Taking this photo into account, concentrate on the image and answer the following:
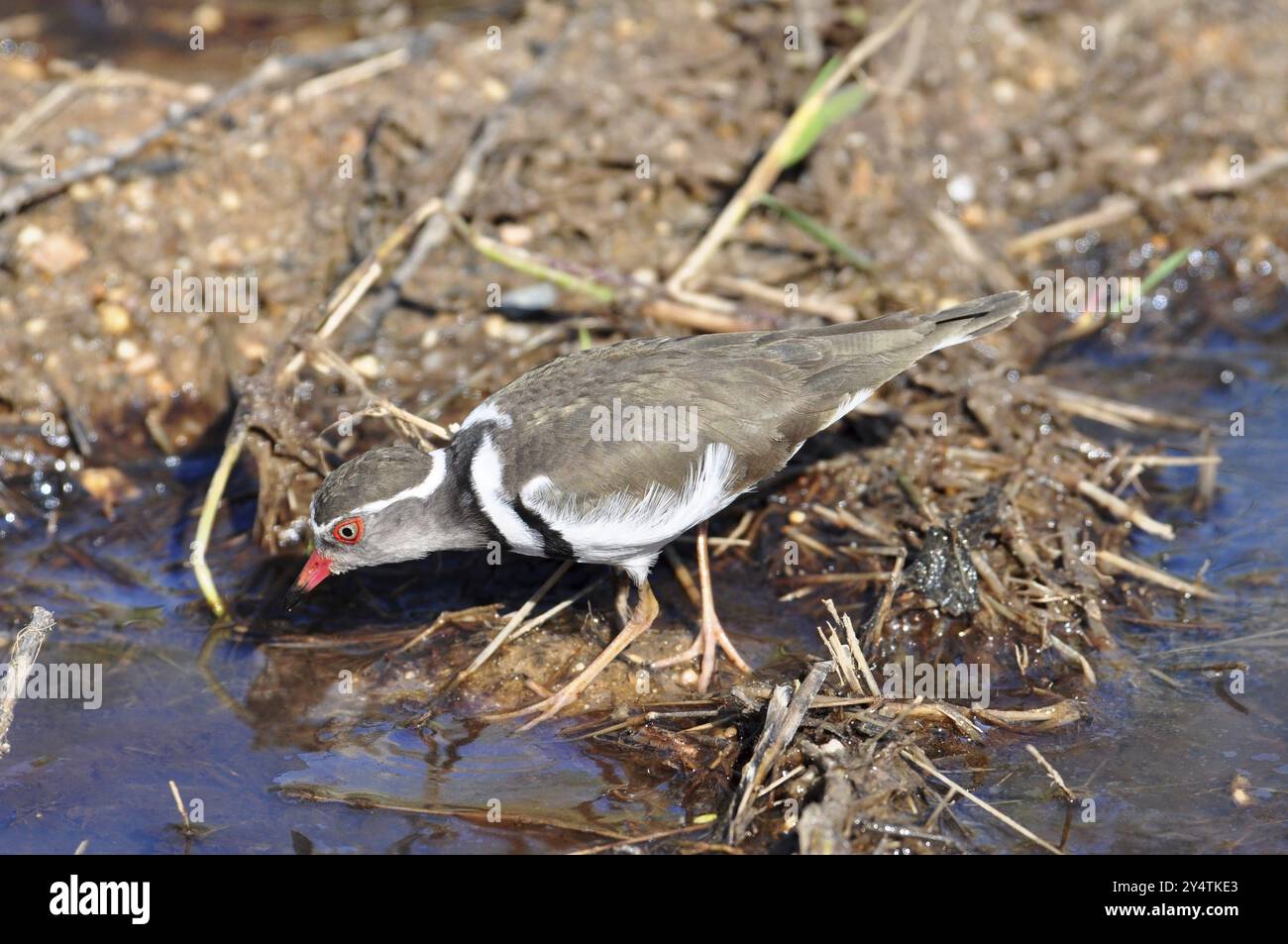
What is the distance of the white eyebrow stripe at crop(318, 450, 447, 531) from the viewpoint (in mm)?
6238

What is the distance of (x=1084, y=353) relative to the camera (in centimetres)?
903

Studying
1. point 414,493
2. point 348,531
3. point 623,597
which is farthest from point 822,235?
point 348,531

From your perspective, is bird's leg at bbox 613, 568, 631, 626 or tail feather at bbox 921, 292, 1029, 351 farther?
bird's leg at bbox 613, 568, 631, 626

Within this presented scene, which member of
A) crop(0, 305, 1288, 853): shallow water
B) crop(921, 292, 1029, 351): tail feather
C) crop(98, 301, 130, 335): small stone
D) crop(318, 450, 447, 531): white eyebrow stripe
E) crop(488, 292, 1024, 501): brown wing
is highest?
crop(98, 301, 130, 335): small stone

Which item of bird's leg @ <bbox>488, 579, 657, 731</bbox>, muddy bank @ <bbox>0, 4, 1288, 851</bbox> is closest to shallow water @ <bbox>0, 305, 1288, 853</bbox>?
muddy bank @ <bbox>0, 4, 1288, 851</bbox>

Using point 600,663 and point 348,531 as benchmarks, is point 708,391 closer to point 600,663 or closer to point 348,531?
point 600,663

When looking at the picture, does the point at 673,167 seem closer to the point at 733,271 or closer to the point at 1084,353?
the point at 733,271

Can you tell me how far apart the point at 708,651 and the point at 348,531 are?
184cm

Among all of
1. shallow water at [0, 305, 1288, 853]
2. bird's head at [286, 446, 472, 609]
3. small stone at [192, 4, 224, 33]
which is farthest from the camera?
A: small stone at [192, 4, 224, 33]

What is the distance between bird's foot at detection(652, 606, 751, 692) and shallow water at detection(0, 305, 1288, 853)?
0.30 m

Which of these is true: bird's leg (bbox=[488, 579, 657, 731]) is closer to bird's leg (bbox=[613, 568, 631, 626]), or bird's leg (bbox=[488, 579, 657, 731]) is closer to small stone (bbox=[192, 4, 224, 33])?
bird's leg (bbox=[613, 568, 631, 626])

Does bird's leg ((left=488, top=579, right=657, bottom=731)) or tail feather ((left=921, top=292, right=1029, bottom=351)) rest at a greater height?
tail feather ((left=921, top=292, right=1029, bottom=351))

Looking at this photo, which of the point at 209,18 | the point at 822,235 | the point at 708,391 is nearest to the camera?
the point at 708,391

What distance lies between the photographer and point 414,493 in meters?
6.30
